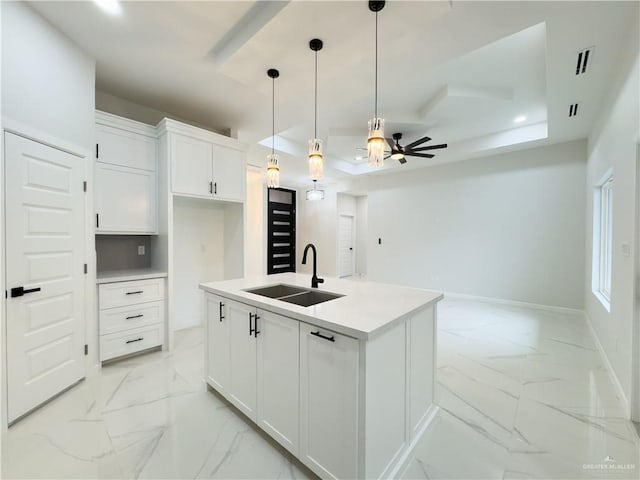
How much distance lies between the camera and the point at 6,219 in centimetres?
184

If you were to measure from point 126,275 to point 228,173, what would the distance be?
5.46ft

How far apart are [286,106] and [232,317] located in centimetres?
254

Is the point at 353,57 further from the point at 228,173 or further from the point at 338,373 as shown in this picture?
the point at 338,373

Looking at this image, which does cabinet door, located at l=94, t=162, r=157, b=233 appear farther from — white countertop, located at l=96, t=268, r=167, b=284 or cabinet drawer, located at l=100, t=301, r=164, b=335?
cabinet drawer, located at l=100, t=301, r=164, b=335

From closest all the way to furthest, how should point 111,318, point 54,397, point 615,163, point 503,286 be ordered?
point 54,397, point 615,163, point 111,318, point 503,286

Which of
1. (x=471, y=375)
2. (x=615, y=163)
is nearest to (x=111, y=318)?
(x=471, y=375)

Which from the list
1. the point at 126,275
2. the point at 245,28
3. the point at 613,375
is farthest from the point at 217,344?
the point at 613,375

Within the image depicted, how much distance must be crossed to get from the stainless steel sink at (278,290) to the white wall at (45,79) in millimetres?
2020

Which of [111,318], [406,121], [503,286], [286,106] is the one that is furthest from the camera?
[503,286]

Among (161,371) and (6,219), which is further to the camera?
(161,371)

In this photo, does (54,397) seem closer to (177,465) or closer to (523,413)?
(177,465)

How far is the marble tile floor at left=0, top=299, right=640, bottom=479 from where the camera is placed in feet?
5.13

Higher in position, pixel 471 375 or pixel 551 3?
pixel 551 3

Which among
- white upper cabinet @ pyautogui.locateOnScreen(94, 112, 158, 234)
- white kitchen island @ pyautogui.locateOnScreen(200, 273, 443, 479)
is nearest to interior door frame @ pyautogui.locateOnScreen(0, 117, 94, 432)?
white upper cabinet @ pyautogui.locateOnScreen(94, 112, 158, 234)
